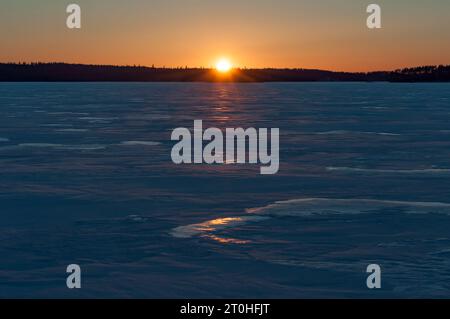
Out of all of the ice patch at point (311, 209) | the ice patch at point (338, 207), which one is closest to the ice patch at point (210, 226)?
the ice patch at point (311, 209)

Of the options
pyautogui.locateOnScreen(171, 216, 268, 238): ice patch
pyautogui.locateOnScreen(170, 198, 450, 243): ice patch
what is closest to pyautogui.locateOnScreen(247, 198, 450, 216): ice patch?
pyautogui.locateOnScreen(170, 198, 450, 243): ice patch

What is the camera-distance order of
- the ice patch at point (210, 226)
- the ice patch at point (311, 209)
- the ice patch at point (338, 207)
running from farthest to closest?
the ice patch at point (338, 207)
the ice patch at point (311, 209)
the ice patch at point (210, 226)

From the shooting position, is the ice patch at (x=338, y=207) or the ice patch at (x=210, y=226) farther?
the ice patch at (x=338, y=207)

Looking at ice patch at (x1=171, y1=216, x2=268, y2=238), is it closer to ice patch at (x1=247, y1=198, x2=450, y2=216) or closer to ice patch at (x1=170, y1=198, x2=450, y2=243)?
ice patch at (x1=170, y1=198, x2=450, y2=243)

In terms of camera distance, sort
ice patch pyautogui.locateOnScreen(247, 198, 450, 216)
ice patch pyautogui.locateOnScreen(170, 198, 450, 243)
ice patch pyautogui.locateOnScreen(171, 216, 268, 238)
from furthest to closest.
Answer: ice patch pyautogui.locateOnScreen(247, 198, 450, 216), ice patch pyautogui.locateOnScreen(170, 198, 450, 243), ice patch pyautogui.locateOnScreen(171, 216, 268, 238)

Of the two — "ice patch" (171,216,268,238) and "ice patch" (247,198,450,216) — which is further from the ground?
"ice patch" (247,198,450,216)

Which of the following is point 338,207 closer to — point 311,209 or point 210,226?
point 311,209

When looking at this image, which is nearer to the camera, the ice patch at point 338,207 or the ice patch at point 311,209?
the ice patch at point 311,209

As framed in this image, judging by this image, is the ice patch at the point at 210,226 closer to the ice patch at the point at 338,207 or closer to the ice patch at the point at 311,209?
the ice patch at the point at 311,209

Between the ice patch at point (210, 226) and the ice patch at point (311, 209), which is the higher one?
the ice patch at point (311, 209)

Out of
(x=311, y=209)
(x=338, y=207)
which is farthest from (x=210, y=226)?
(x=338, y=207)

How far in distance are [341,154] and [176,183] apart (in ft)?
22.0

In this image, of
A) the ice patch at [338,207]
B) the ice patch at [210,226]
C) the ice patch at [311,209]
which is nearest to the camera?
the ice patch at [210,226]

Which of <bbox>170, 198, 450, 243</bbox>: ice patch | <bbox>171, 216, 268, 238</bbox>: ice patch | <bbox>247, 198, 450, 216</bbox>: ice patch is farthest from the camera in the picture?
<bbox>247, 198, 450, 216</bbox>: ice patch
